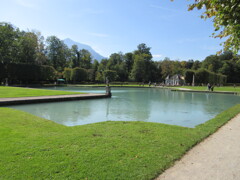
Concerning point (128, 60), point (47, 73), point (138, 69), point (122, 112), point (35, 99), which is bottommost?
point (122, 112)

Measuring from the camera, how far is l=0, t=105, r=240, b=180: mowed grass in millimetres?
2984

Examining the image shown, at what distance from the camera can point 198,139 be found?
4969mm

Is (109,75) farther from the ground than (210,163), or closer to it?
farther from the ground

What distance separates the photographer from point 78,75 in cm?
5119

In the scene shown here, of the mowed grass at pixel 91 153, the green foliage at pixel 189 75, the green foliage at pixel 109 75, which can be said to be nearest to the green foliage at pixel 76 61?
the green foliage at pixel 109 75

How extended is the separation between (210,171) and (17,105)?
12.0m

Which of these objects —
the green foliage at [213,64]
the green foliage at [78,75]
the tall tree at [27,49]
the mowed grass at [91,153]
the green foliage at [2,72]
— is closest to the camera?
the mowed grass at [91,153]

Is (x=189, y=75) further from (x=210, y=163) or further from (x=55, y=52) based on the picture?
(x=210, y=163)

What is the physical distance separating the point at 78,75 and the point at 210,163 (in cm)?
4978

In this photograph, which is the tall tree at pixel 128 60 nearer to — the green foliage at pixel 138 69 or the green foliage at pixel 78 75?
the green foliage at pixel 138 69

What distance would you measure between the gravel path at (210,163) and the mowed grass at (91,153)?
0.18 meters

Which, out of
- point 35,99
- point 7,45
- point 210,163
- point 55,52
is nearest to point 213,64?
point 55,52

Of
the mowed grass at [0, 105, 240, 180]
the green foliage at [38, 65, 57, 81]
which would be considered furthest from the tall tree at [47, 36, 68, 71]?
the mowed grass at [0, 105, 240, 180]

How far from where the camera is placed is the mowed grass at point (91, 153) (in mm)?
2984
